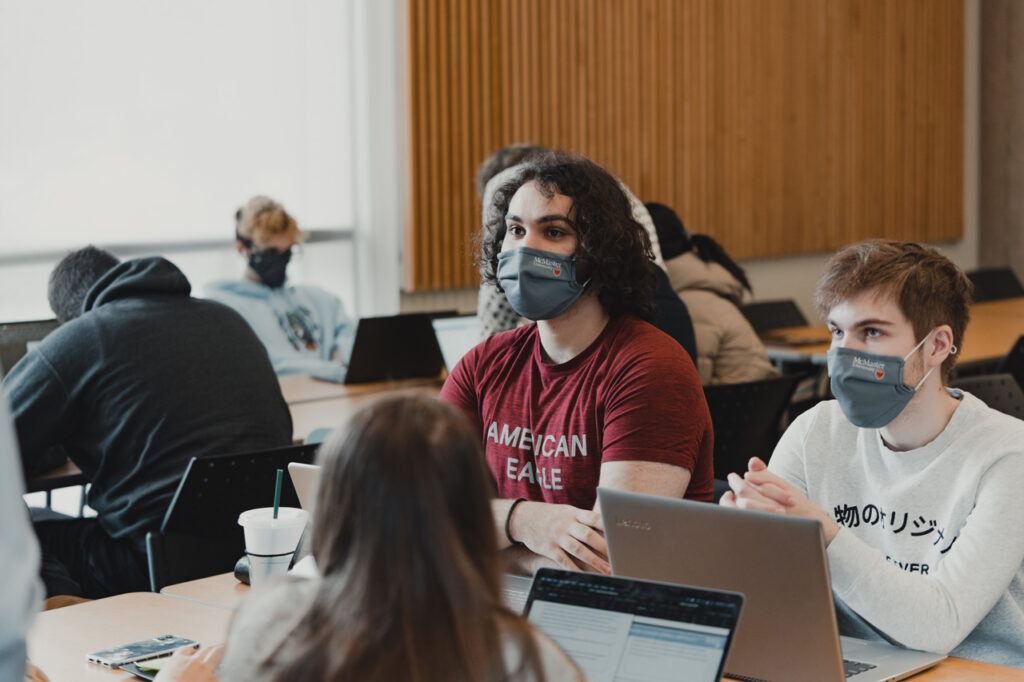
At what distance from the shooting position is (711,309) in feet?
13.9

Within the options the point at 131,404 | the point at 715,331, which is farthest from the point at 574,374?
the point at 715,331

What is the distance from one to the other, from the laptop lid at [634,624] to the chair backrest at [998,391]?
2.20 metres

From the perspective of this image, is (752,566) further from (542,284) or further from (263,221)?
(263,221)

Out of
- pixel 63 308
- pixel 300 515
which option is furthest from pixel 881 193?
pixel 300 515

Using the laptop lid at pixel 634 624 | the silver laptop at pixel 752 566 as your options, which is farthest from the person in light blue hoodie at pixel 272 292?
the laptop lid at pixel 634 624

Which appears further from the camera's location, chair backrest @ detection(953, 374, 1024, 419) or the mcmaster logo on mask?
chair backrest @ detection(953, 374, 1024, 419)

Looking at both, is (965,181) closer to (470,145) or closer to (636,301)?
(470,145)

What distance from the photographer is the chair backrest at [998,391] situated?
332 centimetres

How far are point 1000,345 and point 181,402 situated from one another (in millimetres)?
3941

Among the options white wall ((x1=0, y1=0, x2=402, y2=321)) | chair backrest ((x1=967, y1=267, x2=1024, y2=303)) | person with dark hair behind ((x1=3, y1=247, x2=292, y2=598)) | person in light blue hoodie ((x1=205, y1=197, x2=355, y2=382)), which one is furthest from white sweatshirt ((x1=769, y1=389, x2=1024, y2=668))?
chair backrest ((x1=967, y1=267, x2=1024, y2=303))

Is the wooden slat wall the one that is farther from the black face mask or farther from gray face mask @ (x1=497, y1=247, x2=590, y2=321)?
gray face mask @ (x1=497, y1=247, x2=590, y2=321)

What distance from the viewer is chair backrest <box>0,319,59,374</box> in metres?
4.01

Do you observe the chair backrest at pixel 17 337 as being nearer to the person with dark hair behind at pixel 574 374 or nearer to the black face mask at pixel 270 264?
the black face mask at pixel 270 264

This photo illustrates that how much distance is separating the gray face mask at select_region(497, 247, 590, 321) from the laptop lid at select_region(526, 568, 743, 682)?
100 cm
